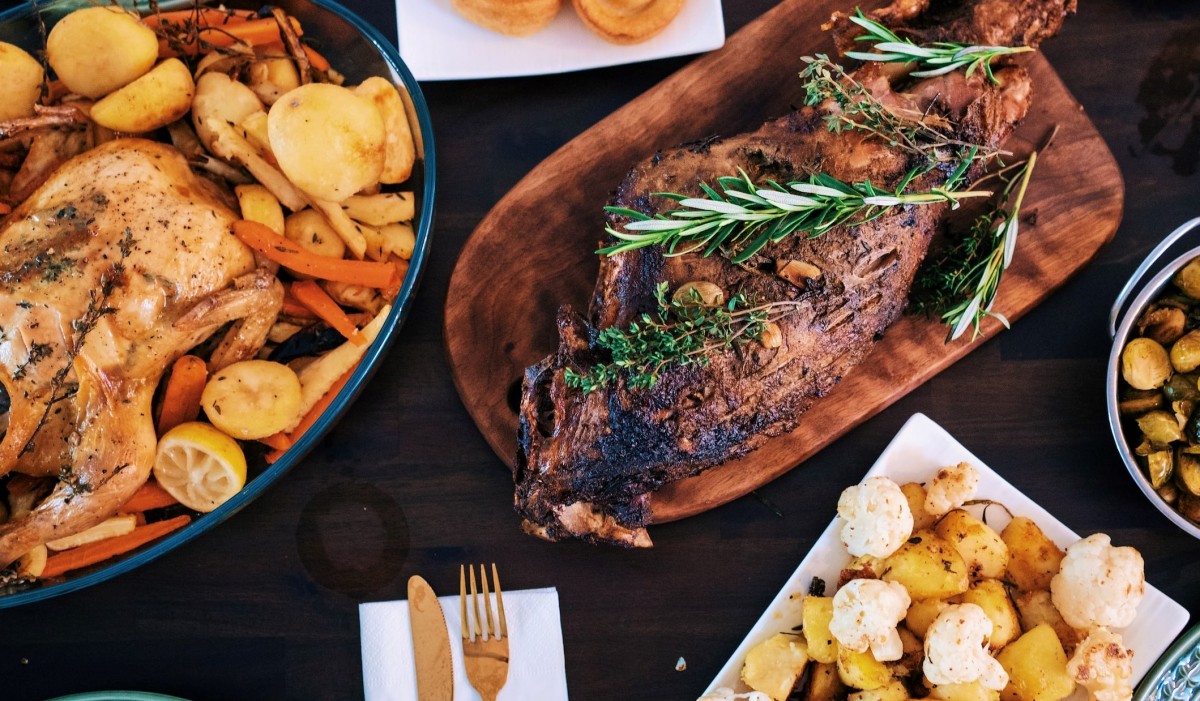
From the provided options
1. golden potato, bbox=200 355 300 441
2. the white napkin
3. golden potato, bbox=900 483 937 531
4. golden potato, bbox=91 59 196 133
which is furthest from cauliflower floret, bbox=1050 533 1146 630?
golden potato, bbox=91 59 196 133

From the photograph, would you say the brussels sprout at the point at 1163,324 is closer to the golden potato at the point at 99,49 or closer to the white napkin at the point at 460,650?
the white napkin at the point at 460,650

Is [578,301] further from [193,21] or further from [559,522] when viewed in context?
[193,21]

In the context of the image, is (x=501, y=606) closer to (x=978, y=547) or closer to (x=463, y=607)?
(x=463, y=607)

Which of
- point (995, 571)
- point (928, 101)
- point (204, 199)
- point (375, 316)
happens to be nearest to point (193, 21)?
point (204, 199)

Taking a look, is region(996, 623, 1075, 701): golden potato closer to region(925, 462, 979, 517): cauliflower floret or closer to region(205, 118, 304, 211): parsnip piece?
region(925, 462, 979, 517): cauliflower floret

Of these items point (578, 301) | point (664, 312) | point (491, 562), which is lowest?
point (491, 562)

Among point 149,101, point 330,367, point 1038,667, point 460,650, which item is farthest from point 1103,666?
point 149,101

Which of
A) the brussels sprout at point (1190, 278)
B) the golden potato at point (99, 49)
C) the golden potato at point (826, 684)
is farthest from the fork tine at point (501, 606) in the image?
the brussels sprout at point (1190, 278)
